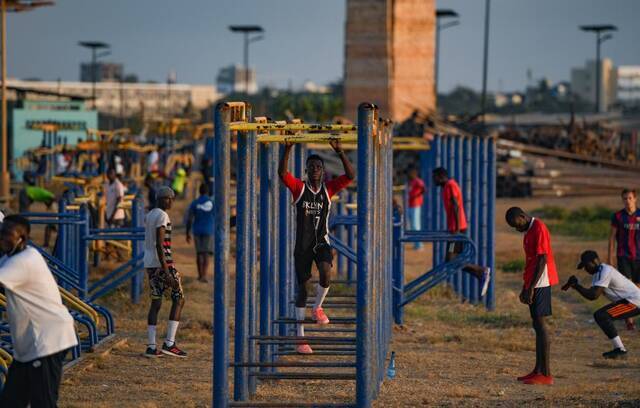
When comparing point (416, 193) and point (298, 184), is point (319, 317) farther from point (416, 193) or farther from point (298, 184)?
point (416, 193)

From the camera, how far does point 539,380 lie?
12.0 meters

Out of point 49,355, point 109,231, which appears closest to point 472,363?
point 109,231

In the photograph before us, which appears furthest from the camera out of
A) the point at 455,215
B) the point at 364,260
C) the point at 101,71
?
the point at 101,71

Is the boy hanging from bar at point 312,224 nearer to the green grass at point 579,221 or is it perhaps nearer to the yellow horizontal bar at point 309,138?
the yellow horizontal bar at point 309,138

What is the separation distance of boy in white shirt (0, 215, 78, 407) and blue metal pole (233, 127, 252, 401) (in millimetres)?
1799

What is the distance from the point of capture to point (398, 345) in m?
14.5

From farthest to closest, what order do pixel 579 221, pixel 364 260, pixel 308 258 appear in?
pixel 579 221, pixel 308 258, pixel 364 260

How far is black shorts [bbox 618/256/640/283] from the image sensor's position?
15671 millimetres

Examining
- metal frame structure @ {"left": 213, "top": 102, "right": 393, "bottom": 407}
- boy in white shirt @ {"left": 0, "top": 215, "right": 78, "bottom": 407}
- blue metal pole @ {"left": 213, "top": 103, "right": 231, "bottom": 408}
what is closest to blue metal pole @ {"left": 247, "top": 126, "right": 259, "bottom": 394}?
metal frame structure @ {"left": 213, "top": 102, "right": 393, "bottom": 407}

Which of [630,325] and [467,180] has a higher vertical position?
[467,180]

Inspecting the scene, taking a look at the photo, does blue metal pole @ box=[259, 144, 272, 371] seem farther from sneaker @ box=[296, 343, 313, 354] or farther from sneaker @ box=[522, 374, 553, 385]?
sneaker @ box=[522, 374, 553, 385]

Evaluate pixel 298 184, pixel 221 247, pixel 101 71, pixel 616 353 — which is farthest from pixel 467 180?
pixel 101 71

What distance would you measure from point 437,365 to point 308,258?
2094 mm

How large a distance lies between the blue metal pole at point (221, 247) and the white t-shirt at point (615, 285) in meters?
5.19
